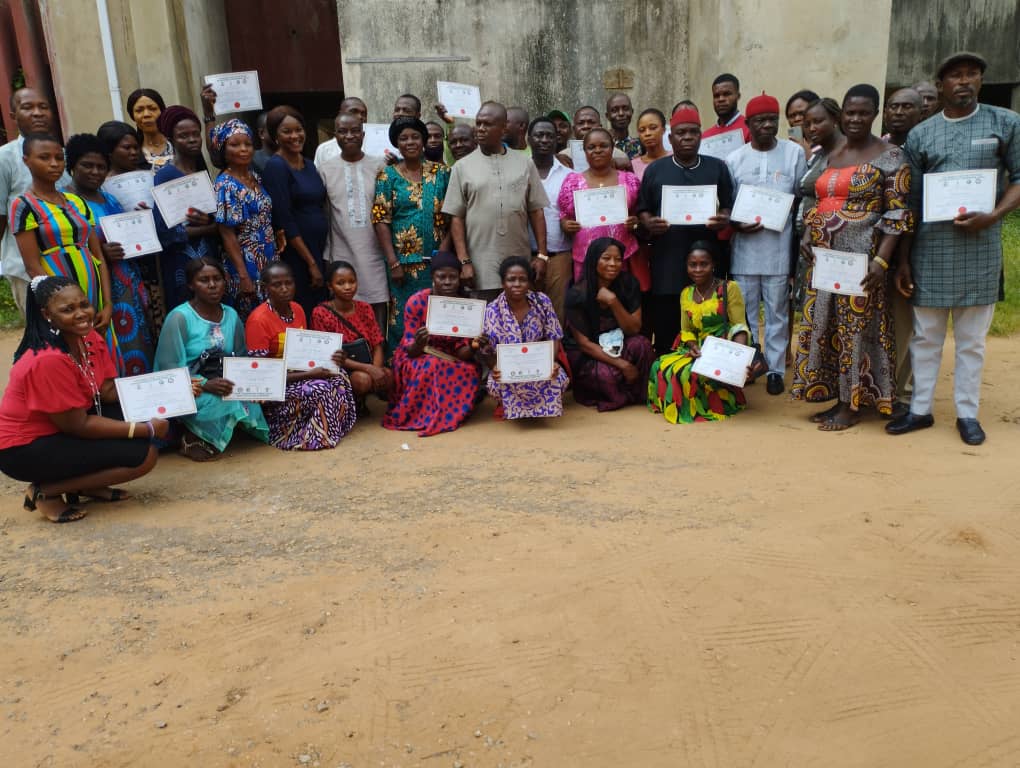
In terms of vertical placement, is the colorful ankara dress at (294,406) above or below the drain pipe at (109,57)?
below

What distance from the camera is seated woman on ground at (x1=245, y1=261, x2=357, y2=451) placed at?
5.03 metres

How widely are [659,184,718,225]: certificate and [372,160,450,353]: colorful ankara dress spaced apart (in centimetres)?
146

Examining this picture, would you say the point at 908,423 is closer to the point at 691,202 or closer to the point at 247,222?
the point at 691,202

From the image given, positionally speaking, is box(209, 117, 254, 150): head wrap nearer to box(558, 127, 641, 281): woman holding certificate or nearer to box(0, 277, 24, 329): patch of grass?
box(558, 127, 641, 281): woman holding certificate

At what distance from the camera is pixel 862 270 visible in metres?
4.73

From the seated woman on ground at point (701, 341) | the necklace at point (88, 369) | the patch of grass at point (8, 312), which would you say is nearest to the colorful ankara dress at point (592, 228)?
the seated woman on ground at point (701, 341)

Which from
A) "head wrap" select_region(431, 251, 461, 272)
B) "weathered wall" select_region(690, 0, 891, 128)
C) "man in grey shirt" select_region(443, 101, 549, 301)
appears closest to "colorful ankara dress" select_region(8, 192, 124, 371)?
"head wrap" select_region(431, 251, 461, 272)

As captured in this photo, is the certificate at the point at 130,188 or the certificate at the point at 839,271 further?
the certificate at the point at 130,188

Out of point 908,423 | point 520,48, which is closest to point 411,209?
point 908,423

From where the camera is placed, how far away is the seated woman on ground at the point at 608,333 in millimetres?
5473

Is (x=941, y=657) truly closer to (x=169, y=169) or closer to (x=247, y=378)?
(x=247, y=378)

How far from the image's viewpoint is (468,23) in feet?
28.3

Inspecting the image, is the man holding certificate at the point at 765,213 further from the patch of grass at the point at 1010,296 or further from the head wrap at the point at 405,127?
the patch of grass at the point at 1010,296

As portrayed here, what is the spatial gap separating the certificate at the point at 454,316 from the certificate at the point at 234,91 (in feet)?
7.17
